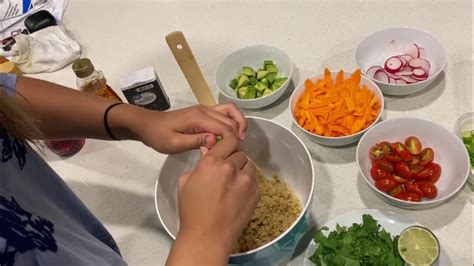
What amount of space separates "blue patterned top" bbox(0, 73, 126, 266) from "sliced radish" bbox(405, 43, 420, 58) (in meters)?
0.79

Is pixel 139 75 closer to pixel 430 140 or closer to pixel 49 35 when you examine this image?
pixel 49 35

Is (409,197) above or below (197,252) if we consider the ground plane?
below

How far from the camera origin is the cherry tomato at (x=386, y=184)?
82cm

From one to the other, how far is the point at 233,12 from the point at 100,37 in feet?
1.36

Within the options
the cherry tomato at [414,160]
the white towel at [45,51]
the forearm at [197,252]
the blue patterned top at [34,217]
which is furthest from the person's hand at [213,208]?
the white towel at [45,51]

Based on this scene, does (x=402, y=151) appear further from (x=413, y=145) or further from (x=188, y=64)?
(x=188, y=64)

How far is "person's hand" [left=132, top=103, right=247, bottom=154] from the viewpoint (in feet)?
2.32

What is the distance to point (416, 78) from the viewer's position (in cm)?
99

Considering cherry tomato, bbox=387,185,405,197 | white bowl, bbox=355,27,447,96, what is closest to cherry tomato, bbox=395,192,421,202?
cherry tomato, bbox=387,185,405,197

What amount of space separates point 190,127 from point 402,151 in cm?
42

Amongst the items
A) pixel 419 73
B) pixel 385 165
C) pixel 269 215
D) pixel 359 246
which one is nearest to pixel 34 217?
pixel 269 215

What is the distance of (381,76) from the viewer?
1.00 m

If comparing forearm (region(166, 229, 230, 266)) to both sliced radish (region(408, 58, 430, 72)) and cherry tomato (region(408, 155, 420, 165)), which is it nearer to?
cherry tomato (region(408, 155, 420, 165))

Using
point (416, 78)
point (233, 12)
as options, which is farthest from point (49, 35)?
point (416, 78)
